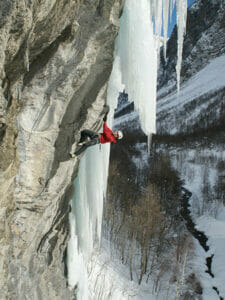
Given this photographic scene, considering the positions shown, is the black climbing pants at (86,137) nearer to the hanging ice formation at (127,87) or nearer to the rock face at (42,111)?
the rock face at (42,111)

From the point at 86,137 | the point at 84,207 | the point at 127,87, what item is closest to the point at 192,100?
the point at 84,207

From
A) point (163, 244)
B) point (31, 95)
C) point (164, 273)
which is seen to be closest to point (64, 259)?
point (31, 95)

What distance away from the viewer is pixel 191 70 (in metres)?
53.3

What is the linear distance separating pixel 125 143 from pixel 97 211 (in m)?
26.7

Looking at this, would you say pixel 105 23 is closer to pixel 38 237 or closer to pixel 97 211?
pixel 38 237

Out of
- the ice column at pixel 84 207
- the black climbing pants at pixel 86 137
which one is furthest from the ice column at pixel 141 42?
the ice column at pixel 84 207

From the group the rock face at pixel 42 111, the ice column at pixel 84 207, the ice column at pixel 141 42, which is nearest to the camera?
the rock face at pixel 42 111

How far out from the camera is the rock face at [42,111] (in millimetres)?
2527

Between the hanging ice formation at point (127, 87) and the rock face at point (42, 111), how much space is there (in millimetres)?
497

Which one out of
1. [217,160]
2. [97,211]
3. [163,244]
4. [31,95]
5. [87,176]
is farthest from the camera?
[217,160]

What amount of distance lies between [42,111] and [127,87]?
60.2 inches

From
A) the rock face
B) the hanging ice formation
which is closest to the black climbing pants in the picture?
the rock face

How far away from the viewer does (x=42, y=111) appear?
3.40 metres

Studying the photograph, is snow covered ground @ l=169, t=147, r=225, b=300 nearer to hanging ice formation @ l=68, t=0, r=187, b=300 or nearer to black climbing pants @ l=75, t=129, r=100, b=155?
hanging ice formation @ l=68, t=0, r=187, b=300
